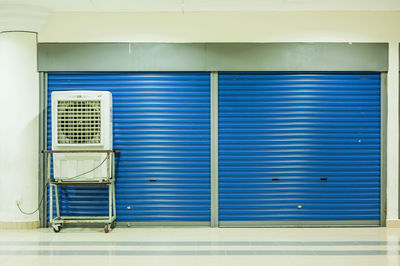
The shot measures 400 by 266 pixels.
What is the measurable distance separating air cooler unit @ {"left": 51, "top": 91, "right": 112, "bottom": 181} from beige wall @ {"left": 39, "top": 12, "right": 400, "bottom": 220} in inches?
39.2

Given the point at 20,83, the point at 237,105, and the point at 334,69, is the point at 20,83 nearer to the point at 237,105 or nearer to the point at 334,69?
the point at 237,105

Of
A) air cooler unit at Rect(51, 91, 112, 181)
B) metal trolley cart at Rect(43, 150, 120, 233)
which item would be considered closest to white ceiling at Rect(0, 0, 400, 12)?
air cooler unit at Rect(51, 91, 112, 181)

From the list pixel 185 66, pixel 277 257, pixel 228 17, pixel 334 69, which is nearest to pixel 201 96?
pixel 185 66

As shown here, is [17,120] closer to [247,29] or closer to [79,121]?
[79,121]

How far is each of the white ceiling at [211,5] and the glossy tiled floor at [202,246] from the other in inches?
121

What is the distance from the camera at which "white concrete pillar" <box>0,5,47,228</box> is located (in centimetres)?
594

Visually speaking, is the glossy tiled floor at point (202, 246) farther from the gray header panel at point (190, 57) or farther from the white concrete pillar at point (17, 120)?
the gray header panel at point (190, 57)

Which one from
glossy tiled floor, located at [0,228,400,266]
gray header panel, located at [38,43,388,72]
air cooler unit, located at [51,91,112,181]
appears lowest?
glossy tiled floor, located at [0,228,400,266]

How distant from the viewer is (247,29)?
604 centimetres

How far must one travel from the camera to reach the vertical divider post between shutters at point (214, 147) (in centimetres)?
603

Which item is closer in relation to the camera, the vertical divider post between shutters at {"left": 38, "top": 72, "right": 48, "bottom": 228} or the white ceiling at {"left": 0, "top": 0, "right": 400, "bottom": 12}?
the white ceiling at {"left": 0, "top": 0, "right": 400, "bottom": 12}

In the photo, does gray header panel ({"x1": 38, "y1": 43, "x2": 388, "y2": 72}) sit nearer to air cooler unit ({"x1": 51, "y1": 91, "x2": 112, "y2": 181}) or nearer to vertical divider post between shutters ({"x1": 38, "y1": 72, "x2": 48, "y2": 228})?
vertical divider post between shutters ({"x1": 38, "y1": 72, "x2": 48, "y2": 228})

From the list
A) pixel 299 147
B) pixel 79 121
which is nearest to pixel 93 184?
pixel 79 121

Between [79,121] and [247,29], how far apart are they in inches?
105
